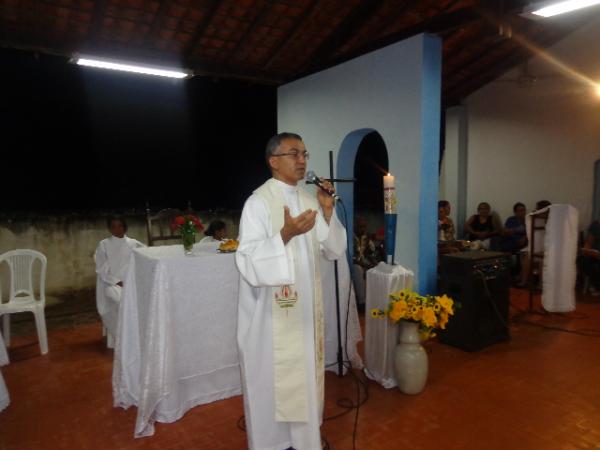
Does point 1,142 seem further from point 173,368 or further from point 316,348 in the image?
point 316,348

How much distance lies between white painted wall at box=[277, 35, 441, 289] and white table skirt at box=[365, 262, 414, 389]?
702 mm

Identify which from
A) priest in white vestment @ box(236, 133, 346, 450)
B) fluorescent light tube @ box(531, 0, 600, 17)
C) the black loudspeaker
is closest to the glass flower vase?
priest in white vestment @ box(236, 133, 346, 450)

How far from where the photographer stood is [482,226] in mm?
7555

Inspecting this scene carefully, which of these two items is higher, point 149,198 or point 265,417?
point 149,198

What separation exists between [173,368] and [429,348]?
2.48 metres

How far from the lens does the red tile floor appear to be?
272 cm

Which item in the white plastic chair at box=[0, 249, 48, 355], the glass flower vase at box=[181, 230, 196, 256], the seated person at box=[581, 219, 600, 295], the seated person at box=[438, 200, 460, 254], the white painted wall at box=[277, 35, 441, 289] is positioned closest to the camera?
the glass flower vase at box=[181, 230, 196, 256]

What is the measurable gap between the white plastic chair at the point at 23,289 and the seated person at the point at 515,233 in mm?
6449

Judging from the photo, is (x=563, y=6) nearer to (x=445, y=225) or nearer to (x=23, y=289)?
(x=445, y=225)

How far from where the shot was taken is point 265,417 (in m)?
2.33

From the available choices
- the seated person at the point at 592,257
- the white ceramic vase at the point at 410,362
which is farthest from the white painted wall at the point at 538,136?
the white ceramic vase at the point at 410,362

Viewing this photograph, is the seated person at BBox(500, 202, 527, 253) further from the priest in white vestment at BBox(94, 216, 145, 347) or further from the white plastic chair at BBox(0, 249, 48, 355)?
the white plastic chair at BBox(0, 249, 48, 355)

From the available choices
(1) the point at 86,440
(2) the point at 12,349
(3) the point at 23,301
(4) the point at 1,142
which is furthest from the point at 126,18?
(1) the point at 86,440

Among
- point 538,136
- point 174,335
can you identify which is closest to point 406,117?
Result: point 174,335
